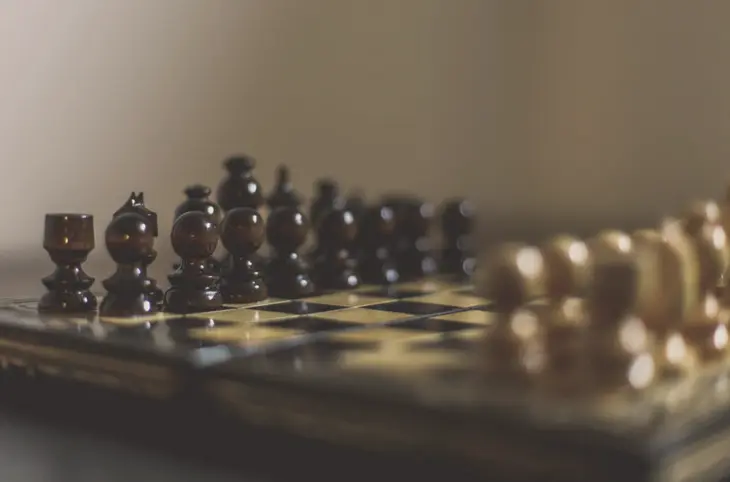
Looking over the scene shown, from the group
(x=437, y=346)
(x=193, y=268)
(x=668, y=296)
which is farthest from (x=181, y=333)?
(x=668, y=296)

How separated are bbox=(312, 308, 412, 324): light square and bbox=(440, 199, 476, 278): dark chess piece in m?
0.50

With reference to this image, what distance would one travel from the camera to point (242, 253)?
4.03ft

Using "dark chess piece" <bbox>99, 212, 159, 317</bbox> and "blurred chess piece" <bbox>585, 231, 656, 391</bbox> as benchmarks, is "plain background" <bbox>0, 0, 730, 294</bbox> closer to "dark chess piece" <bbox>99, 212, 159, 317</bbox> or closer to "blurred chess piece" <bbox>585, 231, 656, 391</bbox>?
"dark chess piece" <bbox>99, 212, 159, 317</bbox>

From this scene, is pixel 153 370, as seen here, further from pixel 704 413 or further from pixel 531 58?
pixel 531 58

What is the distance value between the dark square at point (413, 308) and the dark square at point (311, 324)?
0.13 m

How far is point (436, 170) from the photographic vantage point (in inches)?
94.7

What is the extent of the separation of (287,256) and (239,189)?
0.13 metres

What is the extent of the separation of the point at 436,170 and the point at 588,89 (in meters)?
0.47

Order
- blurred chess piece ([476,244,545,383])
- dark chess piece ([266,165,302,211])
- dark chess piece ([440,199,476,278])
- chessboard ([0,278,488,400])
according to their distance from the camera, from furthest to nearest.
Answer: dark chess piece ([440,199,476,278]) → dark chess piece ([266,165,302,211]) → chessboard ([0,278,488,400]) → blurred chess piece ([476,244,545,383])

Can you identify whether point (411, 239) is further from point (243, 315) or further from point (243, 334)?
point (243, 334)

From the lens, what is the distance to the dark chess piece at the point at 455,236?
1.68 m

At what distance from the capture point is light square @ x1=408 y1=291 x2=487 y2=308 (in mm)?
1284

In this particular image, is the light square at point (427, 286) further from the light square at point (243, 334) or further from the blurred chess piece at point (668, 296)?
the blurred chess piece at point (668, 296)

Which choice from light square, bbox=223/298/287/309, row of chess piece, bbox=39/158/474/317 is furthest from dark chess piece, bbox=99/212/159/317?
light square, bbox=223/298/287/309
